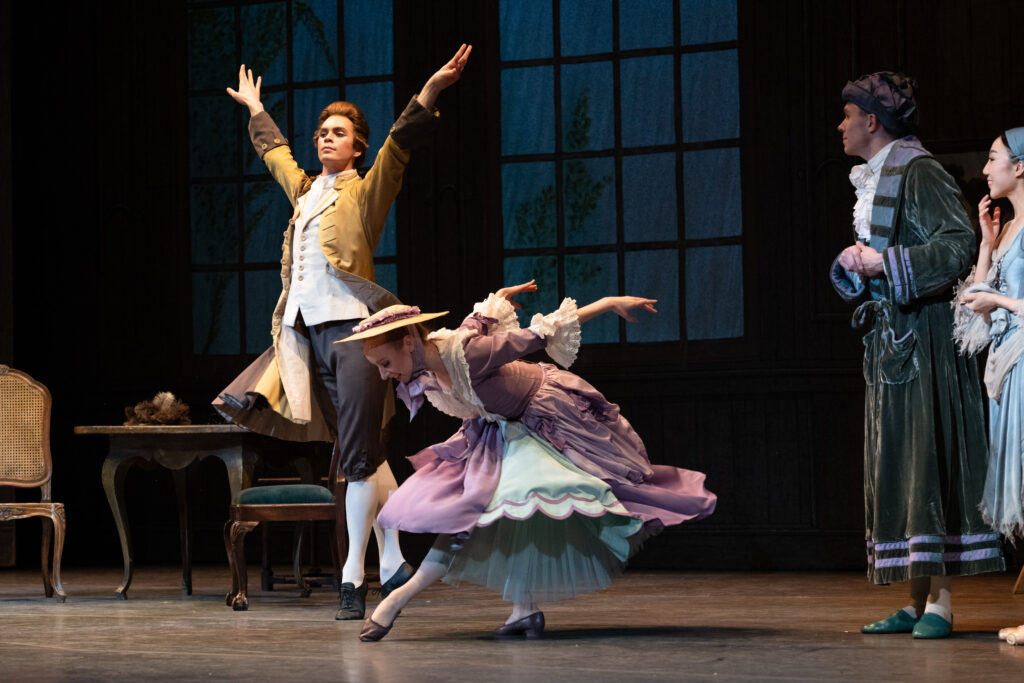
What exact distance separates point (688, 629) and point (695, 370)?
8.52ft

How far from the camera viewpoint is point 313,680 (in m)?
2.94

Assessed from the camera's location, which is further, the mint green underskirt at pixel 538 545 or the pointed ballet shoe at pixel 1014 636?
the mint green underskirt at pixel 538 545

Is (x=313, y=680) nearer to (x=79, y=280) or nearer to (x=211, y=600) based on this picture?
(x=211, y=600)

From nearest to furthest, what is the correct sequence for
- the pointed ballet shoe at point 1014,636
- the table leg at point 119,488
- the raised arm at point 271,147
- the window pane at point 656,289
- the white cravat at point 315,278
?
the pointed ballet shoe at point 1014,636
the white cravat at point 315,278
the raised arm at point 271,147
the table leg at point 119,488
the window pane at point 656,289

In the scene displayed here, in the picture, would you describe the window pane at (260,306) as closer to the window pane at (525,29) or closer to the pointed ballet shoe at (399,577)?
the window pane at (525,29)

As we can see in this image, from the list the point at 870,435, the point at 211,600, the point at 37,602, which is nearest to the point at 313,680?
the point at 870,435

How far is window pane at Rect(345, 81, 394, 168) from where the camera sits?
6.81 metres

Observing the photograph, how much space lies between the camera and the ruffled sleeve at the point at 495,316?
12.1 feet

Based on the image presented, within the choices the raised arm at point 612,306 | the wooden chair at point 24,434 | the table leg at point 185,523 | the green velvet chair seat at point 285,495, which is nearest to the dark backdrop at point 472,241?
the wooden chair at point 24,434

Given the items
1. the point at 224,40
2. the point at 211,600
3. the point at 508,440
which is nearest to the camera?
the point at 508,440

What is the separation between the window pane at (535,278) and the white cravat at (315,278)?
2085 millimetres

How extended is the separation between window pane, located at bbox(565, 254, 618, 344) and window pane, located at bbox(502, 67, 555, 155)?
575 millimetres

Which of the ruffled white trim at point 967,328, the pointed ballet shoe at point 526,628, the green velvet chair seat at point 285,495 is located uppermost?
the ruffled white trim at point 967,328

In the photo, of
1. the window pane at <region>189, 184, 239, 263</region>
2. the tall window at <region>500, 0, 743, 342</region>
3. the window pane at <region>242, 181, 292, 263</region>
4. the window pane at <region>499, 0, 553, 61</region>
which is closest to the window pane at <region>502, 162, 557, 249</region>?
the tall window at <region>500, 0, 743, 342</region>
